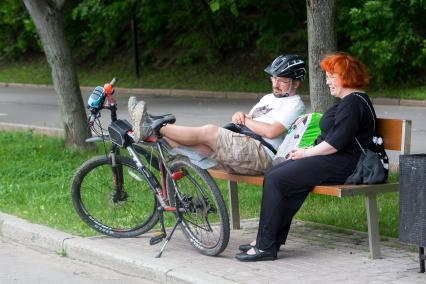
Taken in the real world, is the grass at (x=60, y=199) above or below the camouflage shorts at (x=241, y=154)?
below

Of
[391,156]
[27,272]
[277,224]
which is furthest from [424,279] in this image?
[391,156]

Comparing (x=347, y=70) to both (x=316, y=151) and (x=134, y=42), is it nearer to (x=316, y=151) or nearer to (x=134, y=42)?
(x=316, y=151)

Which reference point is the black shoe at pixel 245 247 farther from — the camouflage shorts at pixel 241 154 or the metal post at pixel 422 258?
the metal post at pixel 422 258

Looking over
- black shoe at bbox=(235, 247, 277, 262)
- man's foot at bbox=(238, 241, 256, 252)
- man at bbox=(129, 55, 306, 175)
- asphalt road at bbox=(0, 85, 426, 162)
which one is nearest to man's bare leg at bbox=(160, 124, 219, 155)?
man at bbox=(129, 55, 306, 175)

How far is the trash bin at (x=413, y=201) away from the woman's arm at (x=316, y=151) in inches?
25.5

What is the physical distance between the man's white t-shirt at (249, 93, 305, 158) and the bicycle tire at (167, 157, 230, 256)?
2.17 feet

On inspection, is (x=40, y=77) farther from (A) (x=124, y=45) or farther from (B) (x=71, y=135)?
(B) (x=71, y=135)

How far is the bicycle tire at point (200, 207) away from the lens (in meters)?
6.47

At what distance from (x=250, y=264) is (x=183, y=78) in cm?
2011

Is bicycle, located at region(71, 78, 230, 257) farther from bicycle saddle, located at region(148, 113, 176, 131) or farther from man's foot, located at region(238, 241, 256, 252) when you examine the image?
man's foot, located at region(238, 241, 256, 252)

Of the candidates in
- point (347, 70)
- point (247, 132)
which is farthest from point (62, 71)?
point (347, 70)

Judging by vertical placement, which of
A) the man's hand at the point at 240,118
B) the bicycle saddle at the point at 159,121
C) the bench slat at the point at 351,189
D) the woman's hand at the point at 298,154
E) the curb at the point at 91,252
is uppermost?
the bicycle saddle at the point at 159,121

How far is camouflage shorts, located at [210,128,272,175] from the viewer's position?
700cm

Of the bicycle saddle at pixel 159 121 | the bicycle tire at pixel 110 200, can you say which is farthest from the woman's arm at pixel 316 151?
the bicycle tire at pixel 110 200
